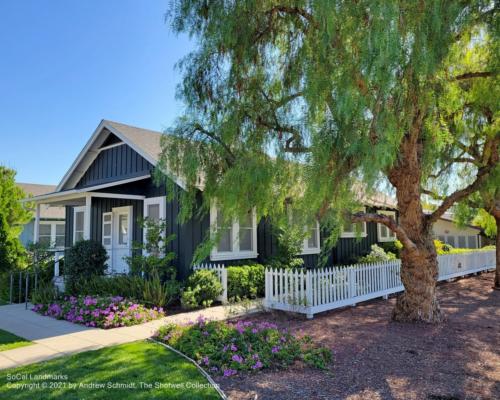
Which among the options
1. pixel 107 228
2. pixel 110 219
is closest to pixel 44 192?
pixel 107 228

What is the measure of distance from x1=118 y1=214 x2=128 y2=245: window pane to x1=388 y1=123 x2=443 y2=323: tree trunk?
9.24 metres

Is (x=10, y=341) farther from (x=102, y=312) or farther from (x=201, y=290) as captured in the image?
(x=201, y=290)

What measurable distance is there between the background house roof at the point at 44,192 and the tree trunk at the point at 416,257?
60.9ft

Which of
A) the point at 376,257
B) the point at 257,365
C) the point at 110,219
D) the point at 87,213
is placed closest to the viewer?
the point at 257,365

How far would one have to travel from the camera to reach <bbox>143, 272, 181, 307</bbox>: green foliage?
8.76m

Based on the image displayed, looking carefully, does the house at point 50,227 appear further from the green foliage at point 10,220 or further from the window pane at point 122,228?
the window pane at point 122,228

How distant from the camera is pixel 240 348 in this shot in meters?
5.17

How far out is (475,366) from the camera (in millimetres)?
4910

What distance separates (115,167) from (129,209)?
1946 mm

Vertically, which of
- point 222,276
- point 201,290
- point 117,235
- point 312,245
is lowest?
point 201,290

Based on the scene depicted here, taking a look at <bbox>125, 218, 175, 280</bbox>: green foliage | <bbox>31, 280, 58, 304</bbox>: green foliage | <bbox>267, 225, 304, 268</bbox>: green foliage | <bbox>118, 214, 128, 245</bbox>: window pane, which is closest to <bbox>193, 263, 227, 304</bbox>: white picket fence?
<bbox>125, 218, 175, 280</bbox>: green foliage

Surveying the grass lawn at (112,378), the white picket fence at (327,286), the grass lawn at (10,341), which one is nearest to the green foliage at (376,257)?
the white picket fence at (327,286)

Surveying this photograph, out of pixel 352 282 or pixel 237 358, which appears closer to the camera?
pixel 237 358

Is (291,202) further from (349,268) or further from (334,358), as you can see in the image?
(349,268)
